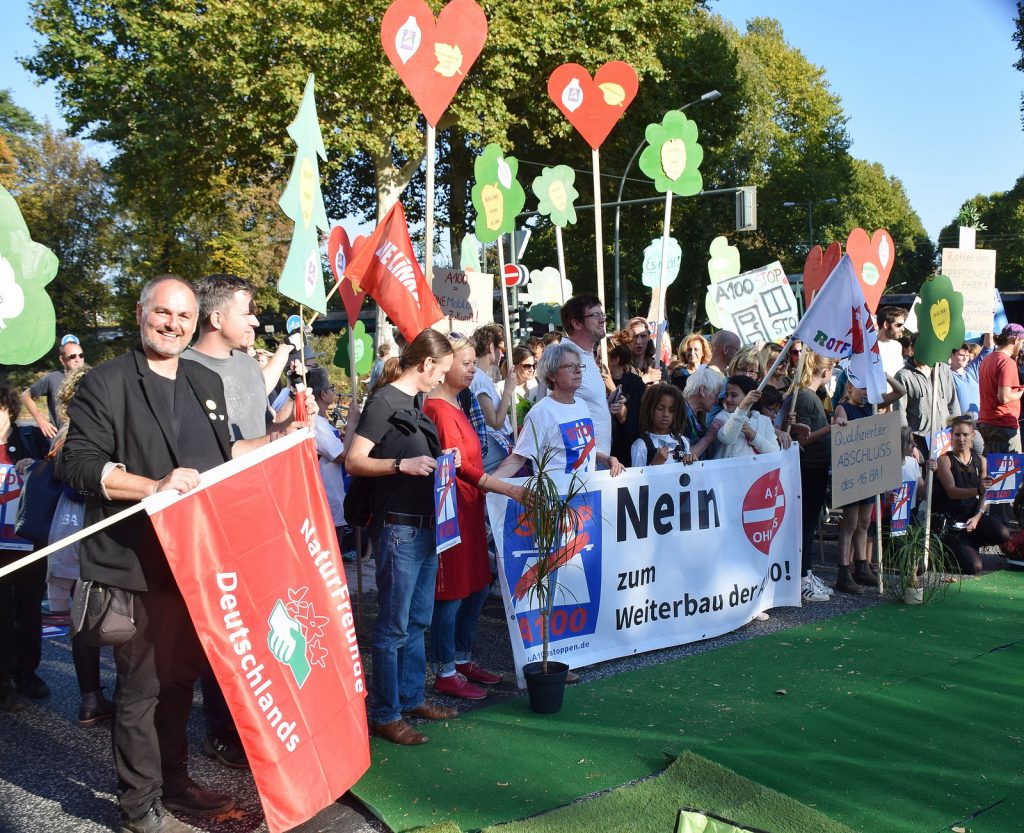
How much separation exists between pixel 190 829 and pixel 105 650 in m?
3.03

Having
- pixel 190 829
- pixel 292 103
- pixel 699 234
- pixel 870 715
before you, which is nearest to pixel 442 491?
pixel 190 829

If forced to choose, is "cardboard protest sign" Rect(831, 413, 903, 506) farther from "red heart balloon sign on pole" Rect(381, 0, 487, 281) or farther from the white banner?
"red heart balloon sign on pole" Rect(381, 0, 487, 281)

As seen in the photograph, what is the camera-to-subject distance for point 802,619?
22.0 ft

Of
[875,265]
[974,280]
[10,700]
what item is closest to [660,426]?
[875,265]

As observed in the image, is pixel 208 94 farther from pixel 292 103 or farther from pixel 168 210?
pixel 168 210

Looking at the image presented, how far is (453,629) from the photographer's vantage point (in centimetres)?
521

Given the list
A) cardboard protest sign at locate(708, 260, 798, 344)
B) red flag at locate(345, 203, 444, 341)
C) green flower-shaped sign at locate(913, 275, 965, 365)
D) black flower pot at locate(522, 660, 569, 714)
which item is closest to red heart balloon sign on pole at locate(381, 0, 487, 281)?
red flag at locate(345, 203, 444, 341)

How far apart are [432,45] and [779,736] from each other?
4.63 metres

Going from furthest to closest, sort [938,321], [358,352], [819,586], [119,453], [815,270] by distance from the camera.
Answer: [358,352]
[815,270]
[938,321]
[819,586]
[119,453]

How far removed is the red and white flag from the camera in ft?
22.8

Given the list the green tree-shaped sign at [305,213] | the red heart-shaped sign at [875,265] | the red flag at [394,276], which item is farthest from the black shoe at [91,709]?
the red heart-shaped sign at [875,265]

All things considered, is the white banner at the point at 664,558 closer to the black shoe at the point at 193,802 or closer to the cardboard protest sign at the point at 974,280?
the black shoe at the point at 193,802

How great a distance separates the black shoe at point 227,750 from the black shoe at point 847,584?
482 cm

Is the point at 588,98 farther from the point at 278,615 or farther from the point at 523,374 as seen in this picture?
the point at 278,615
